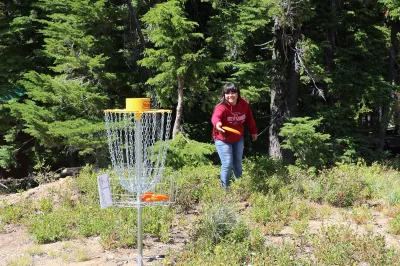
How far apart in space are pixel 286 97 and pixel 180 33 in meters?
3.76

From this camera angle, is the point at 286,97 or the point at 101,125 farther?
the point at 286,97

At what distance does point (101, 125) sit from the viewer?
9.38 metres

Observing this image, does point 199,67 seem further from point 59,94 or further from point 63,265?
point 63,265

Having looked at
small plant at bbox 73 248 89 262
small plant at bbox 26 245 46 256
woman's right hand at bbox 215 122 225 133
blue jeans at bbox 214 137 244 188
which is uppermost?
woman's right hand at bbox 215 122 225 133

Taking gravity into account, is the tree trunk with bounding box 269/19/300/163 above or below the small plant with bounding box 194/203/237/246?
above

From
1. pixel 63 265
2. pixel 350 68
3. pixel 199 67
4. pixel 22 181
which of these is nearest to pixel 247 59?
pixel 199 67

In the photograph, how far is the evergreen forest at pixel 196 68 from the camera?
9.44 meters

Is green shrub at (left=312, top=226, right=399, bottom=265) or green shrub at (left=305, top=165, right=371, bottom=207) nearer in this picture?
green shrub at (left=312, top=226, right=399, bottom=265)

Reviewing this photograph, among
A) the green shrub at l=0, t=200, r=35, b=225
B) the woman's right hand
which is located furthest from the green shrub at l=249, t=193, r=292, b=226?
the green shrub at l=0, t=200, r=35, b=225

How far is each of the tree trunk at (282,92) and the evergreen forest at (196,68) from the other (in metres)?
0.03

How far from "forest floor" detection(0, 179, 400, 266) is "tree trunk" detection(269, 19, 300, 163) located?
558 cm

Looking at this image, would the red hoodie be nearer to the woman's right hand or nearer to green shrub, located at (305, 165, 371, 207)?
the woman's right hand

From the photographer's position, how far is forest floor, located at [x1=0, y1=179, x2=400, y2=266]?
14.2 ft

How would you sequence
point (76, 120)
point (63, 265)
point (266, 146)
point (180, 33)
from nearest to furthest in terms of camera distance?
point (63, 265), point (180, 33), point (76, 120), point (266, 146)
